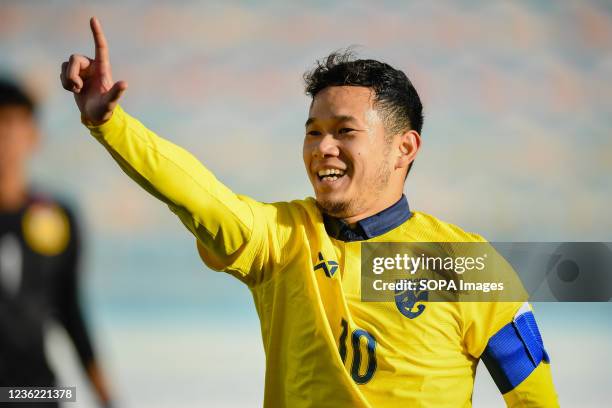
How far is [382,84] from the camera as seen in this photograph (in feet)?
6.61

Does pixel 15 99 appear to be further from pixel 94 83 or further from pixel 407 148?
pixel 407 148

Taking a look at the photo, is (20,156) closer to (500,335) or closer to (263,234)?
(263,234)

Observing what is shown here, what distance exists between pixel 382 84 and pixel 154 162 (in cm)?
73

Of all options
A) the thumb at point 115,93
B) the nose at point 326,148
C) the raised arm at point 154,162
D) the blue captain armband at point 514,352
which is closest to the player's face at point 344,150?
the nose at point 326,148

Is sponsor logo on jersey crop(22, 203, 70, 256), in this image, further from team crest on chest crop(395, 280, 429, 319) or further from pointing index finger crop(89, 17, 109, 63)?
team crest on chest crop(395, 280, 429, 319)

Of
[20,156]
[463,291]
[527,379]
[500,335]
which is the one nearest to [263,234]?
[463,291]

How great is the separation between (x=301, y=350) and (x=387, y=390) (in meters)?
0.22

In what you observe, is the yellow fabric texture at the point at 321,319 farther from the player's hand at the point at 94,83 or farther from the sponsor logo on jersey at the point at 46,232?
the sponsor logo on jersey at the point at 46,232

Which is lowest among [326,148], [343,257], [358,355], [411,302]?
[358,355]

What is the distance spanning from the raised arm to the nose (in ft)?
0.99

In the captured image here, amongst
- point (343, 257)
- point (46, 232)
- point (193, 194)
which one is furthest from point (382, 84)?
point (46, 232)

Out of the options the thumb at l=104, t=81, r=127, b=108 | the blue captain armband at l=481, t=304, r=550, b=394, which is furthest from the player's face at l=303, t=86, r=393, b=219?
the thumb at l=104, t=81, r=127, b=108

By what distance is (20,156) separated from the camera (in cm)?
225

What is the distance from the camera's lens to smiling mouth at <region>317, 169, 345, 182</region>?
1.91 metres
